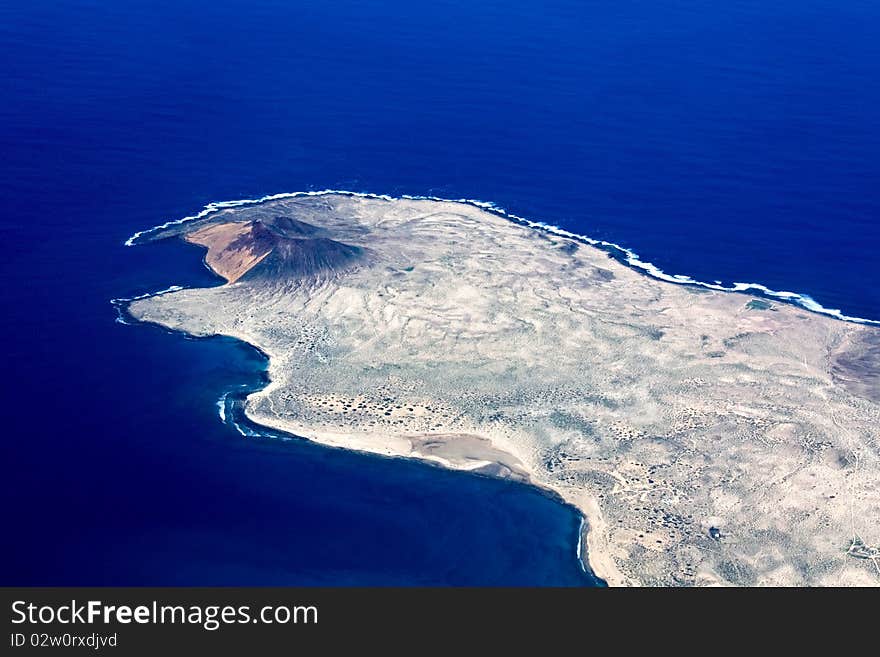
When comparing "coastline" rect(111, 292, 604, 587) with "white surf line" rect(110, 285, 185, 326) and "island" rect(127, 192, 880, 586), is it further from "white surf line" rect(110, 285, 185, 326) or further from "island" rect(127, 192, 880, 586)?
"island" rect(127, 192, 880, 586)

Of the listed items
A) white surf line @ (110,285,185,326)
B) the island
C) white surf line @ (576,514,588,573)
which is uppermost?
white surf line @ (110,285,185,326)

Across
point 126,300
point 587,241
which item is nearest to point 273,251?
point 126,300

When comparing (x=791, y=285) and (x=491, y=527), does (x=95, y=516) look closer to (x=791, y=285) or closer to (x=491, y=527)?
(x=491, y=527)

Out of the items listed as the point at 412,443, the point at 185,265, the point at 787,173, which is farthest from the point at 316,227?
the point at 787,173

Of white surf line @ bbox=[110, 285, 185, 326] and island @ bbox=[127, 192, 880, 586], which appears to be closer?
island @ bbox=[127, 192, 880, 586]

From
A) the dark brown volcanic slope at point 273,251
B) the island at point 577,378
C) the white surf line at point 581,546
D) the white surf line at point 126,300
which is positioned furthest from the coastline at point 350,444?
the dark brown volcanic slope at point 273,251

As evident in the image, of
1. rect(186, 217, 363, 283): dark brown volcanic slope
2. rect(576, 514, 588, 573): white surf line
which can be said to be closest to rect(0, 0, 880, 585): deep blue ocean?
rect(576, 514, 588, 573): white surf line
